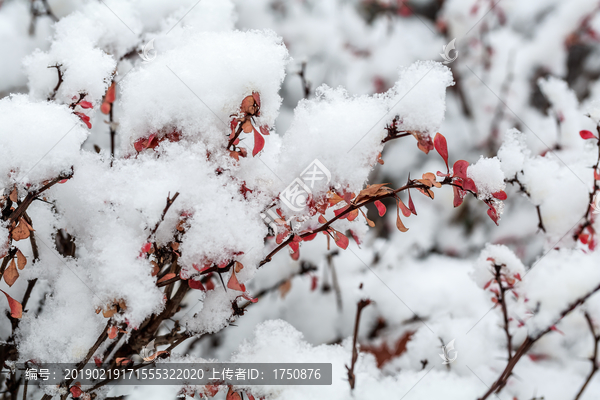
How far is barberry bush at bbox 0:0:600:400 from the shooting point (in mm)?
528

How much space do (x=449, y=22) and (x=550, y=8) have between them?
2.03 ft

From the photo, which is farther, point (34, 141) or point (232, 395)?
point (232, 395)

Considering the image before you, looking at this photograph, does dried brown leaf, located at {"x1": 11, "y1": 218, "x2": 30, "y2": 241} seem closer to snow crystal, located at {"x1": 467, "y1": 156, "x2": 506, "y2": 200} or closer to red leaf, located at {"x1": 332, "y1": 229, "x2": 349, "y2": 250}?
red leaf, located at {"x1": 332, "y1": 229, "x2": 349, "y2": 250}

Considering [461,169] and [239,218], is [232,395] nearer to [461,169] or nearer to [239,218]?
[239,218]

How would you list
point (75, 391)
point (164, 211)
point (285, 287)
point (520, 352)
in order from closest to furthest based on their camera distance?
1. point (164, 211)
2. point (75, 391)
3. point (520, 352)
4. point (285, 287)

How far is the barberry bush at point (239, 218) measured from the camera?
528 mm

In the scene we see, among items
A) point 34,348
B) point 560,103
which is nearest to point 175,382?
point 34,348

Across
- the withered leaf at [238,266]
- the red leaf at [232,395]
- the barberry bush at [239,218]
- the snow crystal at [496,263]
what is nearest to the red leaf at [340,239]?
the barberry bush at [239,218]

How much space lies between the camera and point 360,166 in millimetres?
525

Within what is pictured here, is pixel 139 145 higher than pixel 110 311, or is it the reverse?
pixel 139 145

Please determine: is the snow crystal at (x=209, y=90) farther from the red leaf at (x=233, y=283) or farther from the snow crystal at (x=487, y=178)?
the snow crystal at (x=487, y=178)

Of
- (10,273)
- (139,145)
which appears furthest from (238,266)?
(10,273)

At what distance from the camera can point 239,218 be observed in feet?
1.73

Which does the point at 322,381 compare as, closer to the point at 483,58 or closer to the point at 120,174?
the point at 120,174
